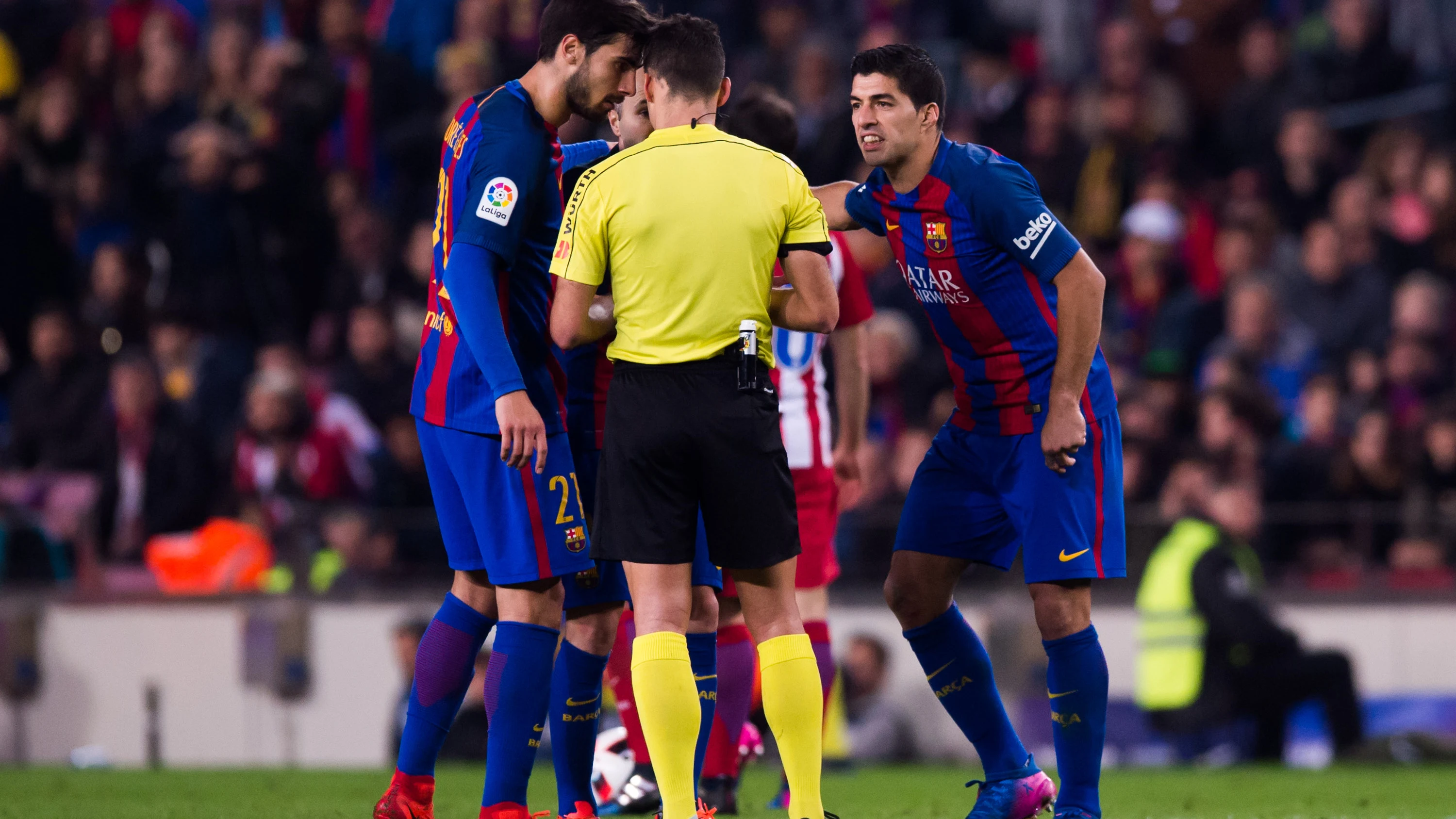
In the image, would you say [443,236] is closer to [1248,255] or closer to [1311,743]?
[1311,743]

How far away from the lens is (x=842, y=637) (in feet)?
32.1

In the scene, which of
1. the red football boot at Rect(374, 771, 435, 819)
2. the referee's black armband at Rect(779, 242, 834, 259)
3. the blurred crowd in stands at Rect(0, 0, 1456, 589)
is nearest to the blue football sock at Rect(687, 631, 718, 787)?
the red football boot at Rect(374, 771, 435, 819)

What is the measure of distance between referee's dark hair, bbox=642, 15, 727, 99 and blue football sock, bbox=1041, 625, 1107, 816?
189cm

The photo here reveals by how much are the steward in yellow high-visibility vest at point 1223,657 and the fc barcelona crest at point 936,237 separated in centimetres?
465

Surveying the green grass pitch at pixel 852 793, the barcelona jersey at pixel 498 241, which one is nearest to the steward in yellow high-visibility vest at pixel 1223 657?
the green grass pitch at pixel 852 793

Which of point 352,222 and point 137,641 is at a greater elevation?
point 352,222

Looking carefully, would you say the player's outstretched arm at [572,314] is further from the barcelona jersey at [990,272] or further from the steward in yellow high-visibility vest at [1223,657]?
the steward in yellow high-visibility vest at [1223,657]

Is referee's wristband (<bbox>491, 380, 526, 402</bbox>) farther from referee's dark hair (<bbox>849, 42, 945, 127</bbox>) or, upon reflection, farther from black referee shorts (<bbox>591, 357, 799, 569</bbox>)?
referee's dark hair (<bbox>849, 42, 945, 127</bbox>)

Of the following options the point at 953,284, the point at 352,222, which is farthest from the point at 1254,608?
the point at 352,222

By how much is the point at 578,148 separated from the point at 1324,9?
9.76 metres

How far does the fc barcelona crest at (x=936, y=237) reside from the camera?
5.34m

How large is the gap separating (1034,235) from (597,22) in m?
1.36

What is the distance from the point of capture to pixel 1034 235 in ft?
17.0

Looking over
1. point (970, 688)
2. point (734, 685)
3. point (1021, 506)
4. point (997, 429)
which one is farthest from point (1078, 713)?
point (734, 685)
